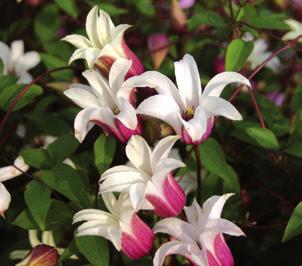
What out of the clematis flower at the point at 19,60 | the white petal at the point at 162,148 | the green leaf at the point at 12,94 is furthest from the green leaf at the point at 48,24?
the white petal at the point at 162,148

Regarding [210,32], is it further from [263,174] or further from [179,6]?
[263,174]

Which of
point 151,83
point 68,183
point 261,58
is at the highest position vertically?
point 151,83

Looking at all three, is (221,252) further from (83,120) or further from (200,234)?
(83,120)

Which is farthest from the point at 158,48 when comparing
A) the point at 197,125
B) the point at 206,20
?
the point at 197,125

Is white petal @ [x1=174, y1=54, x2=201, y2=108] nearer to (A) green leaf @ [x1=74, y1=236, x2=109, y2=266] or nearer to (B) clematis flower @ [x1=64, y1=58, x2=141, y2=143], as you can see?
(B) clematis flower @ [x1=64, y1=58, x2=141, y2=143]

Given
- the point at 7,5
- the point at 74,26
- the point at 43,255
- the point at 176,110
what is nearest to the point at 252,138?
the point at 176,110

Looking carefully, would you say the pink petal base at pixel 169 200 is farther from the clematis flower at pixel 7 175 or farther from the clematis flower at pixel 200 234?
the clematis flower at pixel 7 175
